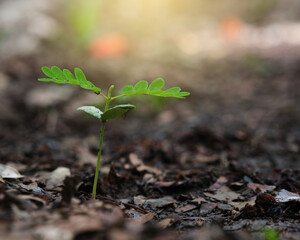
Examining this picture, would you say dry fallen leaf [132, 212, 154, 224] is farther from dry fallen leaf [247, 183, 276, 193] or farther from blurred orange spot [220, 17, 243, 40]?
blurred orange spot [220, 17, 243, 40]

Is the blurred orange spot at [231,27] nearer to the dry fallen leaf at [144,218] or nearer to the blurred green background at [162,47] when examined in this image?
the blurred green background at [162,47]

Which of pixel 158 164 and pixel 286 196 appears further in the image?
pixel 158 164

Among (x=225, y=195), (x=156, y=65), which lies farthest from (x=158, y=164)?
(x=156, y=65)

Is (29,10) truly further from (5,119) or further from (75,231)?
(75,231)

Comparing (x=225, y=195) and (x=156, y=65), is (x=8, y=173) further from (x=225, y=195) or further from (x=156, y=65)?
(x=156, y=65)

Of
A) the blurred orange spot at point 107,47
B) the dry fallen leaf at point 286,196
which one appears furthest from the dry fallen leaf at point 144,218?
the blurred orange spot at point 107,47

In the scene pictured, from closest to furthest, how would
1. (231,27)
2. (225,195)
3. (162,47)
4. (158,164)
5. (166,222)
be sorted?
(166,222)
(225,195)
(158,164)
(162,47)
(231,27)

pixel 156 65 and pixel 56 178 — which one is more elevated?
pixel 156 65

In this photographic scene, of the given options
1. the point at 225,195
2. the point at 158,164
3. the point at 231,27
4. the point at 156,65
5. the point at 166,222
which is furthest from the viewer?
the point at 231,27
